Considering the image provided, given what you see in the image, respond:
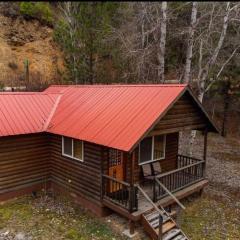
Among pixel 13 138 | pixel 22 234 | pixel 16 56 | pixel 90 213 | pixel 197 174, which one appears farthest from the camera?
pixel 16 56

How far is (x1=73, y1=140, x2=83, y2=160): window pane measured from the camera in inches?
462

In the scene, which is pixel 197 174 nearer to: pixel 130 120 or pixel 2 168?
pixel 130 120

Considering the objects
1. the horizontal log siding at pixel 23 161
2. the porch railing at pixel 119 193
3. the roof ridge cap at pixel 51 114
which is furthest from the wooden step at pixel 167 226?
the roof ridge cap at pixel 51 114

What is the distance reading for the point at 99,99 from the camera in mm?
12219

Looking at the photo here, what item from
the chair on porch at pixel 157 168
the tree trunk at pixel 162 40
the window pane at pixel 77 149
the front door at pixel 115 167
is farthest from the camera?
the tree trunk at pixel 162 40

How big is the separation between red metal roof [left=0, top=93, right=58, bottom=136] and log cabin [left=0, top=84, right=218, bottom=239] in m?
0.04

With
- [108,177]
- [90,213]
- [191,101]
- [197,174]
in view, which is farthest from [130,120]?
[197,174]

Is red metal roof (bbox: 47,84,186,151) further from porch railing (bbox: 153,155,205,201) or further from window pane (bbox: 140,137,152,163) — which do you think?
porch railing (bbox: 153,155,205,201)

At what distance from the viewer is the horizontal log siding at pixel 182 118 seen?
10372 mm

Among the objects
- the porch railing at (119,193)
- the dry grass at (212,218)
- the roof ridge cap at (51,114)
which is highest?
the roof ridge cap at (51,114)

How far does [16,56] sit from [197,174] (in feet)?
77.1

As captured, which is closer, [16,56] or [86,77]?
[86,77]

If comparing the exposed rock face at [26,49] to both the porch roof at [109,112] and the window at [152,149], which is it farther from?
the window at [152,149]

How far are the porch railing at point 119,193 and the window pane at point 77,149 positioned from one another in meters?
1.66
